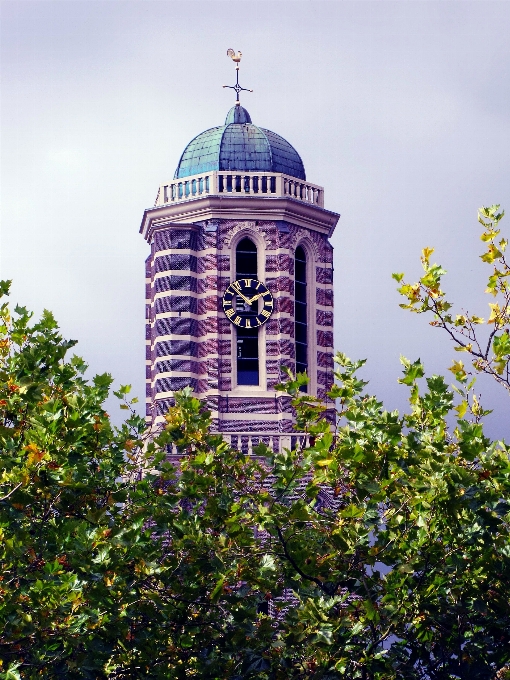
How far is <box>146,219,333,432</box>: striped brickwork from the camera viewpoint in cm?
5959

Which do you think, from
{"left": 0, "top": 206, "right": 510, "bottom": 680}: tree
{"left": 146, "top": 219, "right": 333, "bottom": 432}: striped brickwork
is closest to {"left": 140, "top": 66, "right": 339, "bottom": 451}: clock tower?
{"left": 146, "top": 219, "right": 333, "bottom": 432}: striped brickwork

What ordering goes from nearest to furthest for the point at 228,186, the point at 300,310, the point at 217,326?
the point at 217,326 → the point at 228,186 → the point at 300,310

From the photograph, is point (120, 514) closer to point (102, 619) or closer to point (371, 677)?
point (102, 619)

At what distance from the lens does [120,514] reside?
26.5 m

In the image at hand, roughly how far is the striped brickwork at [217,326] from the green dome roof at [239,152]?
269cm

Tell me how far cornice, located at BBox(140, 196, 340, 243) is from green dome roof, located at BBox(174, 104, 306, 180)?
2.05 metres

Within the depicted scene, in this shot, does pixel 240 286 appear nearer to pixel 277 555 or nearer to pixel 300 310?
pixel 300 310

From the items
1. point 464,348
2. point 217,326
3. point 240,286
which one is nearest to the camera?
point 464,348

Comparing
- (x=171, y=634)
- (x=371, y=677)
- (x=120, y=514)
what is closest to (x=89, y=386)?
(x=120, y=514)

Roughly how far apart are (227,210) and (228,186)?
1073 mm

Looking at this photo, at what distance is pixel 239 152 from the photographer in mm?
62625

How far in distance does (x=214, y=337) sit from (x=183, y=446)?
34407mm

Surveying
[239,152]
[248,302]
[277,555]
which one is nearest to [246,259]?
[248,302]

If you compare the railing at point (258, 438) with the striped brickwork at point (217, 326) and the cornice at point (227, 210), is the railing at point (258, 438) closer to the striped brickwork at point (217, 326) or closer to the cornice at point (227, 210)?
the striped brickwork at point (217, 326)
